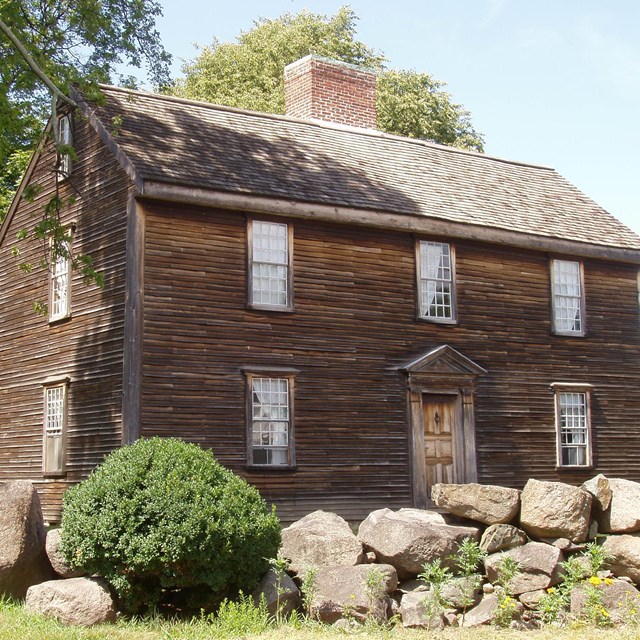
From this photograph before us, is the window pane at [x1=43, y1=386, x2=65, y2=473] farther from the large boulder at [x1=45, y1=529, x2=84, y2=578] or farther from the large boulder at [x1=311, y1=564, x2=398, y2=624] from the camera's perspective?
the large boulder at [x1=311, y1=564, x2=398, y2=624]

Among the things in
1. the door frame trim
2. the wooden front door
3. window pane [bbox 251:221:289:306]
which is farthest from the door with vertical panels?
window pane [bbox 251:221:289:306]

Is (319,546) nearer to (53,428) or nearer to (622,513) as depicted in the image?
(622,513)

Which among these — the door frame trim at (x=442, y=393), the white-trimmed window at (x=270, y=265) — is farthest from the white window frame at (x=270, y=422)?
the door frame trim at (x=442, y=393)

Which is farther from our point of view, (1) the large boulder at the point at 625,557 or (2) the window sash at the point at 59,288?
(2) the window sash at the point at 59,288

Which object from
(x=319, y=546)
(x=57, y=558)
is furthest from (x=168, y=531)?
(x=319, y=546)

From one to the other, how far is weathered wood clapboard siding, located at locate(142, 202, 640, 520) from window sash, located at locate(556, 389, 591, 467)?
0.88ft

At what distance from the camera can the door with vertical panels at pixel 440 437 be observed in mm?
21375

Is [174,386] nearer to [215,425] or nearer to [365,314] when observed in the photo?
[215,425]

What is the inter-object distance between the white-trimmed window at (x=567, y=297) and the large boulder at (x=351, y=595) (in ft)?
35.6

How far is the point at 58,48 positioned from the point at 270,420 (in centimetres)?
991

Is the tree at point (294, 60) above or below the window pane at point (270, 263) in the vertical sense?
above

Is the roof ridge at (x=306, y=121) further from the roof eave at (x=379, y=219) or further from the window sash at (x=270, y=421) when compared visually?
the window sash at (x=270, y=421)

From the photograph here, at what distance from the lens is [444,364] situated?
71.0ft

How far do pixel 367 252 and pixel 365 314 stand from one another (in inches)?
48.6
